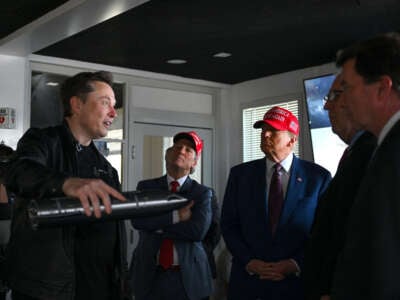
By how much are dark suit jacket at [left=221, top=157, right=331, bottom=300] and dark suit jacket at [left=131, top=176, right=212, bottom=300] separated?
0.82ft

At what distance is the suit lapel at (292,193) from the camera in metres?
2.25

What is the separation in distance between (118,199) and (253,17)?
8.26 feet

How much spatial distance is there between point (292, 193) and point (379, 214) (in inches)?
45.9

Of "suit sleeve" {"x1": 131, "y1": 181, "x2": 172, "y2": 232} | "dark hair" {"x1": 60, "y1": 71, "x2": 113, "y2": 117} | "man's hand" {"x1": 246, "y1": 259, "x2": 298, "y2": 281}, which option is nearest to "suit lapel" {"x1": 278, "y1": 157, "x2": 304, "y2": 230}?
"man's hand" {"x1": 246, "y1": 259, "x2": 298, "y2": 281}

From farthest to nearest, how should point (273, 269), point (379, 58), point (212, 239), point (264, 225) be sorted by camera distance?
1. point (212, 239)
2. point (264, 225)
3. point (273, 269)
4. point (379, 58)

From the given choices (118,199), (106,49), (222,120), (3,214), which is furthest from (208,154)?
(118,199)

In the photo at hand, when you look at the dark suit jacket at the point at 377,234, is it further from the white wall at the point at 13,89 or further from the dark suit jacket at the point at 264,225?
the white wall at the point at 13,89

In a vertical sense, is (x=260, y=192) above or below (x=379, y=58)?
below

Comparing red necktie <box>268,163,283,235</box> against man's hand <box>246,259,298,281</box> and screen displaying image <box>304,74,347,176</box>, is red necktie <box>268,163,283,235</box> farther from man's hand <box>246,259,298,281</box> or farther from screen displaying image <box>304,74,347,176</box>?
screen displaying image <box>304,74,347,176</box>

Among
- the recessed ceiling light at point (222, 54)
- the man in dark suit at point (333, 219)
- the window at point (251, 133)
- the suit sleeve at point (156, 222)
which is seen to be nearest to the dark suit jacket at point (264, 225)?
the suit sleeve at point (156, 222)

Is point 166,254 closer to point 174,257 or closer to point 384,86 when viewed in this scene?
point 174,257

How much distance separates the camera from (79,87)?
1.80 metres

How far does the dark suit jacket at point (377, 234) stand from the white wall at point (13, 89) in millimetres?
3738

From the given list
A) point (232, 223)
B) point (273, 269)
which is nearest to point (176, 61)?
point (232, 223)
